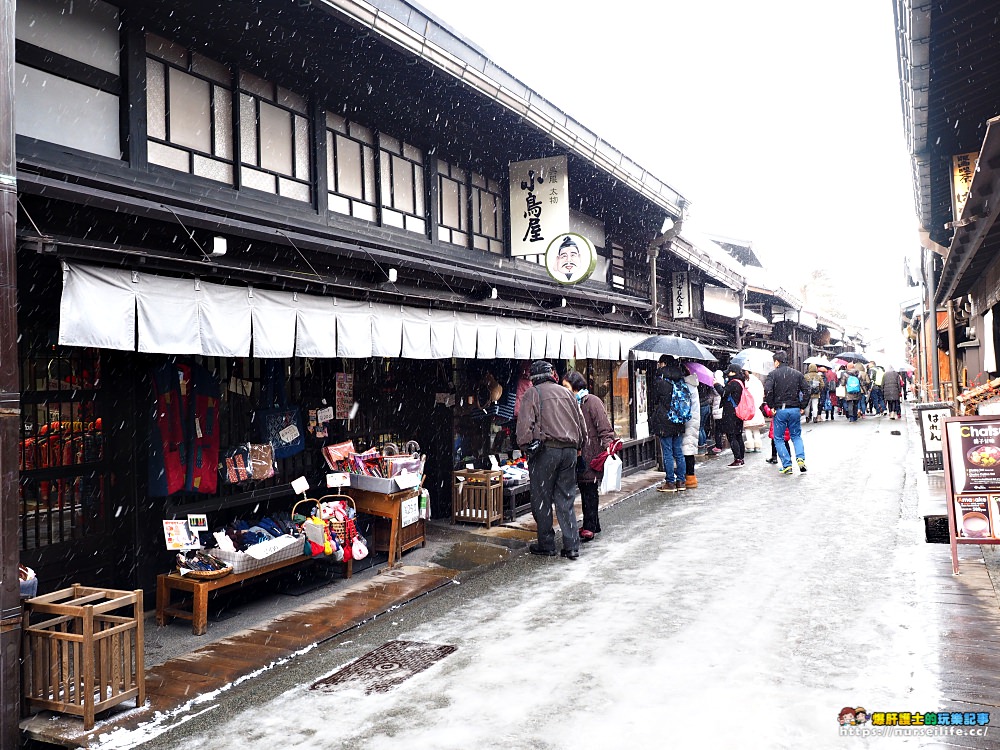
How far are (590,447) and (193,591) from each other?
5.34 meters

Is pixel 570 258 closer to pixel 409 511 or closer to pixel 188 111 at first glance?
pixel 409 511

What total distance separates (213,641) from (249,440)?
7.69 ft

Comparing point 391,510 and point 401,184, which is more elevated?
point 401,184

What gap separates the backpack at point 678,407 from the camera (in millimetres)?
13039

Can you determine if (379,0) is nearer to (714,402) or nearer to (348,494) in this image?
(348,494)

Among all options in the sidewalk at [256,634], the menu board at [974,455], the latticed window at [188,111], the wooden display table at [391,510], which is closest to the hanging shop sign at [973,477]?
the menu board at [974,455]

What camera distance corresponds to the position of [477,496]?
10.9 m

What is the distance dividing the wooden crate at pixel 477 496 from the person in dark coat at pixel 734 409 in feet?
25.2

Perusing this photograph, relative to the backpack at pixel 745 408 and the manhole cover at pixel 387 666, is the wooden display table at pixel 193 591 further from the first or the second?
the backpack at pixel 745 408

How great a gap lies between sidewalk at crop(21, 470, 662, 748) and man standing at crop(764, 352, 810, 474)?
6.95 metres

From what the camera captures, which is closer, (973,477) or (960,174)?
(973,477)

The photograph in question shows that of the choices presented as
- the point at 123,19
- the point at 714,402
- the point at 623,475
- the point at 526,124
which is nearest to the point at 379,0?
the point at 123,19

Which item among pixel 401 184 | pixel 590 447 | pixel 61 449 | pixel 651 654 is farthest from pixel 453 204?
pixel 651 654

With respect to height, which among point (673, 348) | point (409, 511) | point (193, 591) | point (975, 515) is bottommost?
point (193, 591)
